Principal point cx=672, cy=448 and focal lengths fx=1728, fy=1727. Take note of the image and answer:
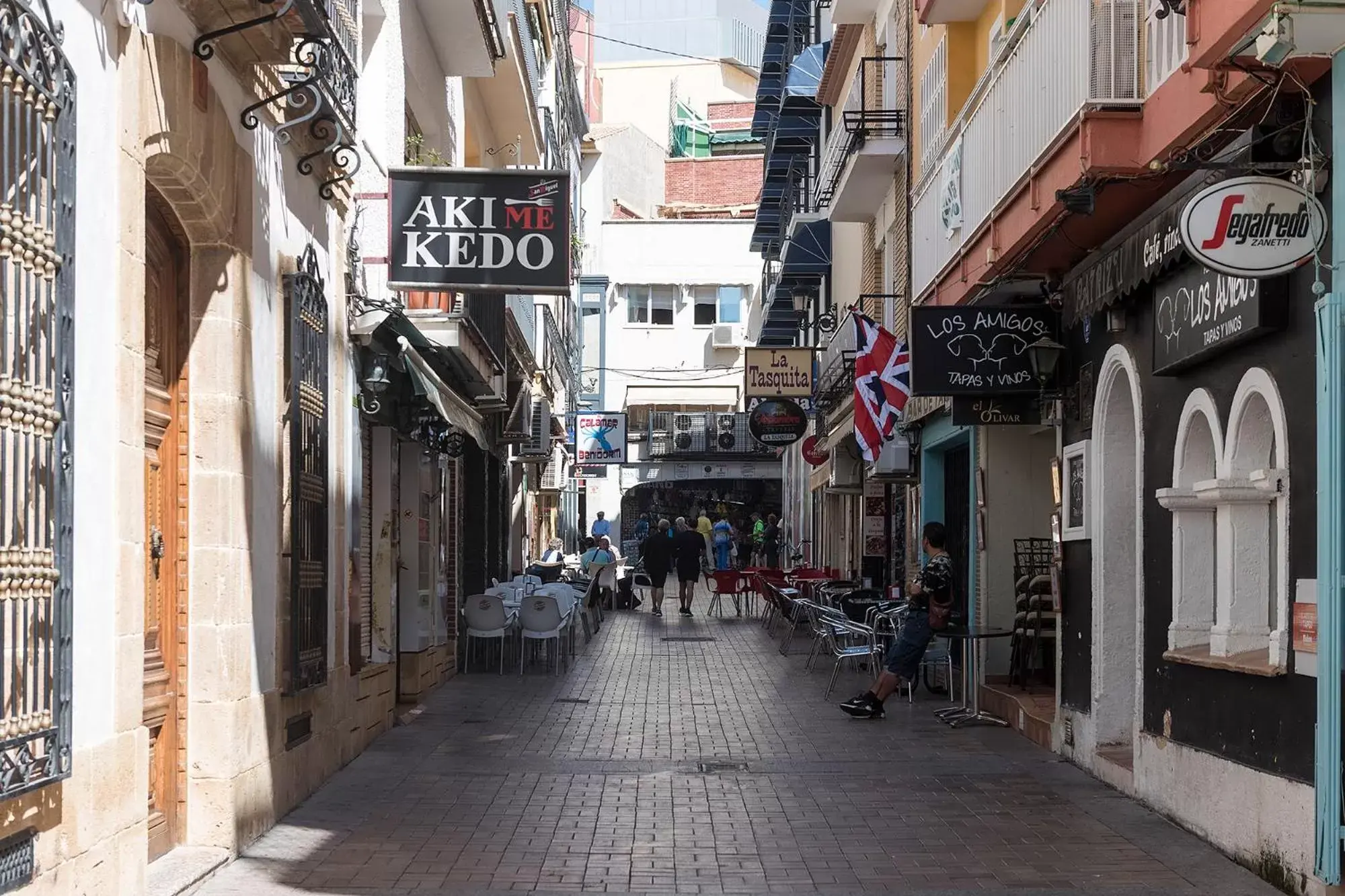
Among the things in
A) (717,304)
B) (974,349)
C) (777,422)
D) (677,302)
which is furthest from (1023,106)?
(677,302)

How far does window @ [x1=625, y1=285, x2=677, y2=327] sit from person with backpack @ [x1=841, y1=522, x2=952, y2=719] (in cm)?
4200

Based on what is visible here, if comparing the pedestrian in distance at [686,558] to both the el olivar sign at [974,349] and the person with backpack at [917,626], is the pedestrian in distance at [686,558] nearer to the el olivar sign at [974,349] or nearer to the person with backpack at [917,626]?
the person with backpack at [917,626]

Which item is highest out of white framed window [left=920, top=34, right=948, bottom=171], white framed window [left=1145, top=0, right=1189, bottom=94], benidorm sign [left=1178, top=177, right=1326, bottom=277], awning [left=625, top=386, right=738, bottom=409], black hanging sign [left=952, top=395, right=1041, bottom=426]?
white framed window [left=920, top=34, right=948, bottom=171]

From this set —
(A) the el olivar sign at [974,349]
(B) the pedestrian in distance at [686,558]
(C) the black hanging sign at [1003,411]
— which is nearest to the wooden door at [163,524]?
(A) the el olivar sign at [974,349]

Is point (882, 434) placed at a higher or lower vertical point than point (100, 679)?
higher

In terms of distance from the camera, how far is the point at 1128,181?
33.5 ft

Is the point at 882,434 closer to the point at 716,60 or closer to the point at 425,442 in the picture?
the point at 425,442

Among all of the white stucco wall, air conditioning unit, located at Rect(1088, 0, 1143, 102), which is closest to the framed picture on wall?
air conditioning unit, located at Rect(1088, 0, 1143, 102)

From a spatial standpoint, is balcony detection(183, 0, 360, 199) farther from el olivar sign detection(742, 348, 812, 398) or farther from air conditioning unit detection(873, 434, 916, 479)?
el olivar sign detection(742, 348, 812, 398)

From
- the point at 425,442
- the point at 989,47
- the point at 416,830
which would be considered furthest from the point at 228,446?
the point at 989,47

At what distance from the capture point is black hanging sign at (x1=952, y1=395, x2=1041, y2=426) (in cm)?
1423

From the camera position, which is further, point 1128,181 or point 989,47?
point 989,47

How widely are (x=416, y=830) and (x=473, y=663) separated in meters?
10.6

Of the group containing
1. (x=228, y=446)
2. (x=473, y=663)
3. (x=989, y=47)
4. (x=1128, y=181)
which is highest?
(x=989, y=47)
